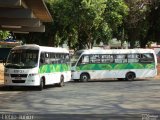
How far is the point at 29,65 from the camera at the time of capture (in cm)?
2502

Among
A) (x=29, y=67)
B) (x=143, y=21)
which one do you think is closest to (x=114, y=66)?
(x=29, y=67)

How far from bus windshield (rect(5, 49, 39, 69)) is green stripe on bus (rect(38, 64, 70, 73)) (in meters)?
0.64

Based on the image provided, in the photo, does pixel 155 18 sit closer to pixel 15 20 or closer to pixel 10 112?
pixel 15 20

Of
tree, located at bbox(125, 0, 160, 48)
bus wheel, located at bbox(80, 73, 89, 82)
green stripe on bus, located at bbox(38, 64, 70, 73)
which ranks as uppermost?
tree, located at bbox(125, 0, 160, 48)

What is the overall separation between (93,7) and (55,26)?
33.8 feet

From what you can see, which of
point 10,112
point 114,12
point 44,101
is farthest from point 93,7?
point 10,112

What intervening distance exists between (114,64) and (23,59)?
39.8ft

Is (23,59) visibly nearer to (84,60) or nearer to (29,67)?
(29,67)

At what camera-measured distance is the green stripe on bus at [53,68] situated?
25.9 meters

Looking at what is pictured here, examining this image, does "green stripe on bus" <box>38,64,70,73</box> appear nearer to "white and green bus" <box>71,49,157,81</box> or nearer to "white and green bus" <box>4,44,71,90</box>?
"white and green bus" <box>4,44,71,90</box>

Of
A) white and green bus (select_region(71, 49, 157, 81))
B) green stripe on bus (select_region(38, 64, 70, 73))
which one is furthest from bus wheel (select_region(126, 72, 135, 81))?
green stripe on bus (select_region(38, 64, 70, 73))

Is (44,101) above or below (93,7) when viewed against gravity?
below

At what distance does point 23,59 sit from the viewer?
25.4 meters

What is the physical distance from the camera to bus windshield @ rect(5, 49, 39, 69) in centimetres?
2503
